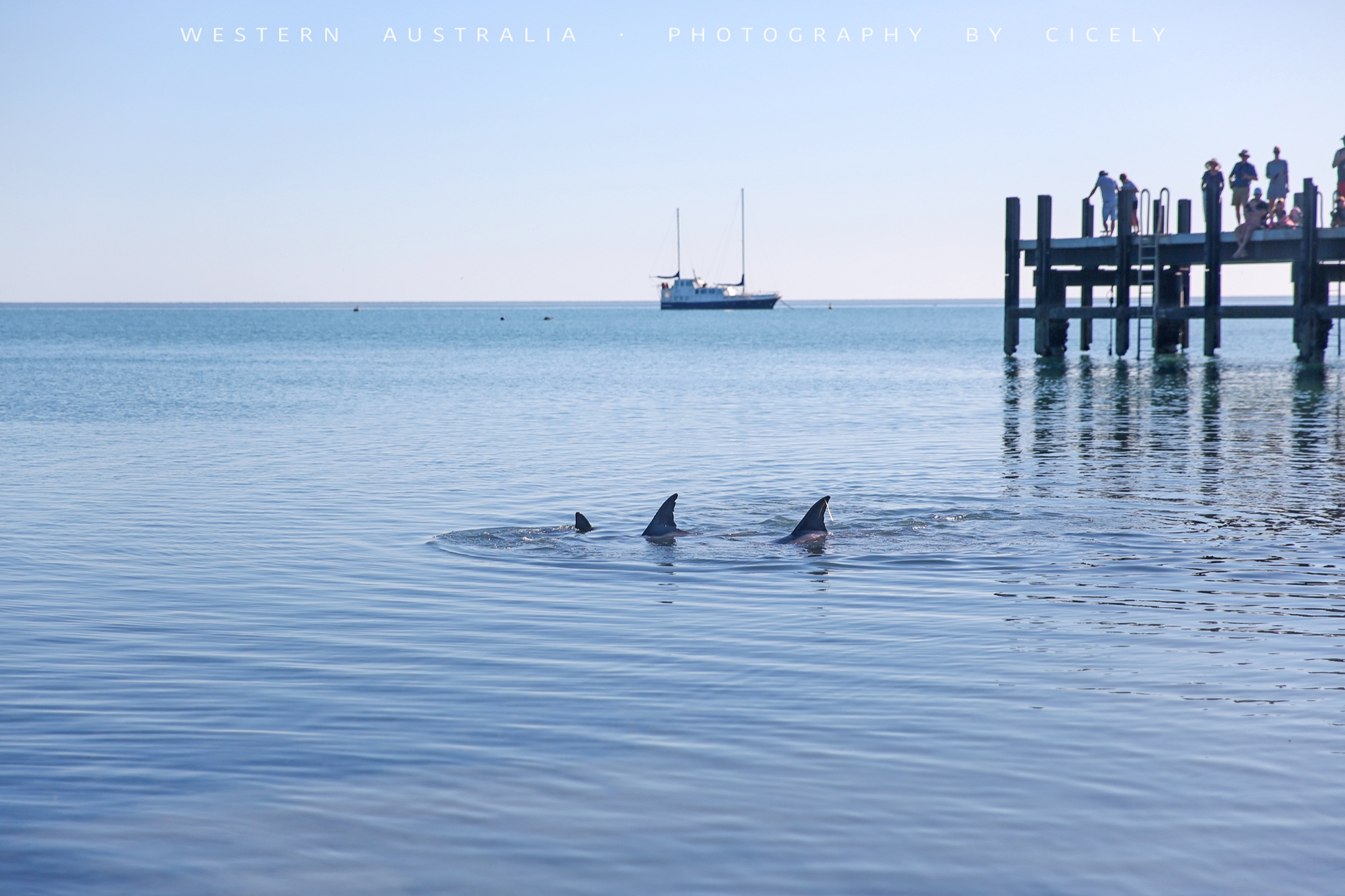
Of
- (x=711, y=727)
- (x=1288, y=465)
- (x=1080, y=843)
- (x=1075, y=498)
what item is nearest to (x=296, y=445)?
(x=1075, y=498)

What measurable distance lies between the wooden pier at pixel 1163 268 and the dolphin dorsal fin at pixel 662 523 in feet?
84.4

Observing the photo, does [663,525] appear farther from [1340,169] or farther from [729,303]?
[729,303]

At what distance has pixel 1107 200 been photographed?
129 feet

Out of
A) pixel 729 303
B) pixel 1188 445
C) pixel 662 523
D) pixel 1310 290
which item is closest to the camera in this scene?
pixel 662 523

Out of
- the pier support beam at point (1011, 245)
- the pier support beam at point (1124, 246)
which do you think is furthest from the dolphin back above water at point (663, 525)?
the pier support beam at point (1011, 245)

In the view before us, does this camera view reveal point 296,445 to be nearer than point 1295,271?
Yes

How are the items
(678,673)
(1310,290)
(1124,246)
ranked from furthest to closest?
(1124,246), (1310,290), (678,673)

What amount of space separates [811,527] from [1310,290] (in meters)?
27.3

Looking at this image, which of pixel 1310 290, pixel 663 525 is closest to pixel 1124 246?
pixel 1310 290

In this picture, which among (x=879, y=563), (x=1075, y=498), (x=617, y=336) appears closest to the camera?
(x=879, y=563)

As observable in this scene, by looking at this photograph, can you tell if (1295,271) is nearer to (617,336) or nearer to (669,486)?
(669,486)

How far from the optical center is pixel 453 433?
26.3 m

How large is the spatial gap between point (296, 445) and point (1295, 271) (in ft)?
84.9

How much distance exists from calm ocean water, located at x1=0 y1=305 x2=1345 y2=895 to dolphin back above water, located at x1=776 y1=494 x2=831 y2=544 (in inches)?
11.7
